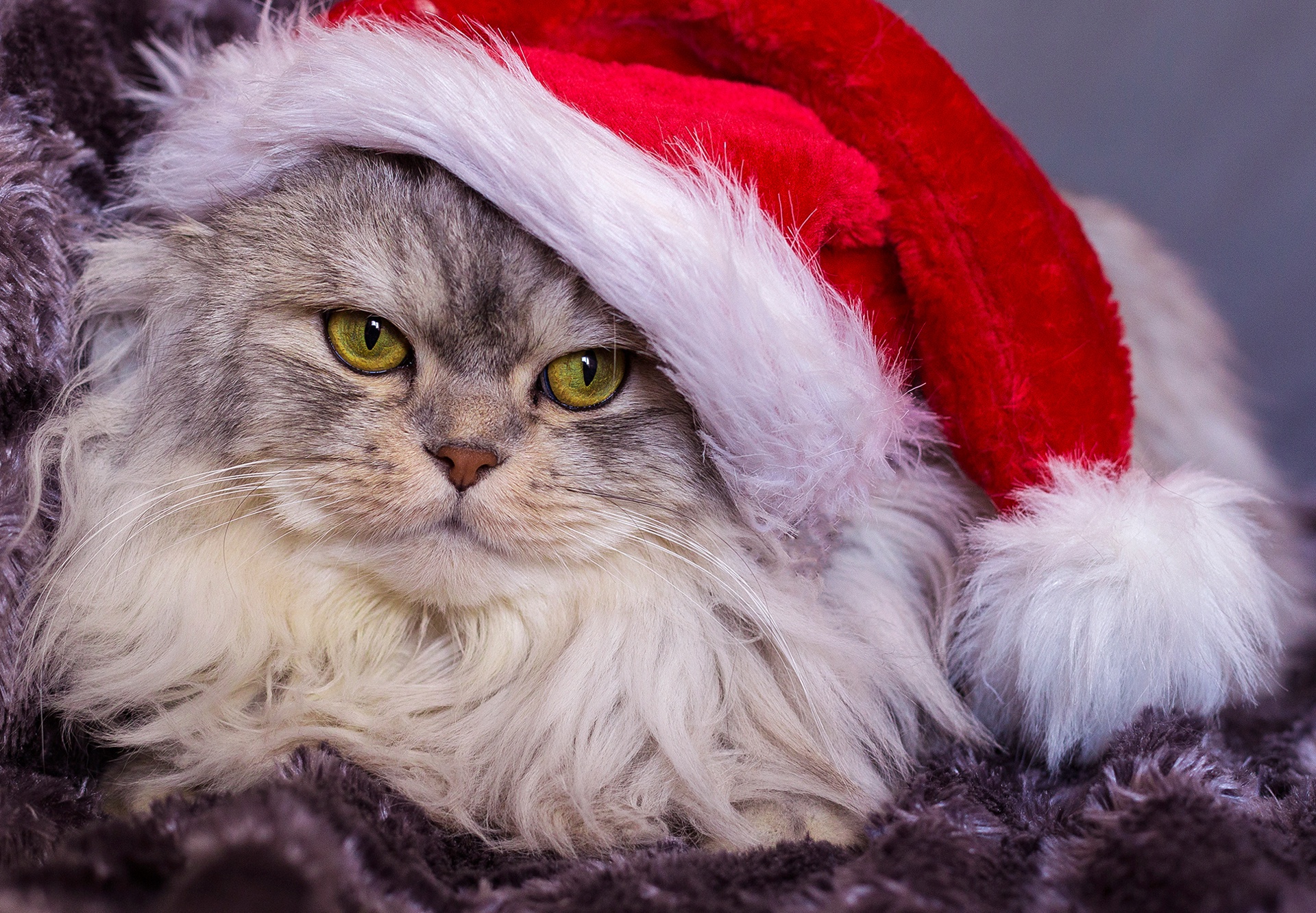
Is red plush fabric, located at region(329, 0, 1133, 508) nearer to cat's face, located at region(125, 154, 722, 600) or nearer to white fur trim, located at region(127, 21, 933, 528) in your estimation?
white fur trim, located at region(127, 21, 933, 528)

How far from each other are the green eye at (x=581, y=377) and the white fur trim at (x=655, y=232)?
8cm

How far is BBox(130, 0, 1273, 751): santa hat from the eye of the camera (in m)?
0.88

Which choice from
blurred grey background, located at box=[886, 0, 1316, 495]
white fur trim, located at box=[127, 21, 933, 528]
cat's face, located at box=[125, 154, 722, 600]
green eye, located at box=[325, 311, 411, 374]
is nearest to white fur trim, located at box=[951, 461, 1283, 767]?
white fur trim, located at box=[127, 21, 933, 528]

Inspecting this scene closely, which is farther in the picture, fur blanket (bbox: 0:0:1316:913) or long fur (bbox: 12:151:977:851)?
long fur (bbox: 12:151:977:851)

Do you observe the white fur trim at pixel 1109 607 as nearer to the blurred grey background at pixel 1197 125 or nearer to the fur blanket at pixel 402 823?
the fur blanket at pixel 402 823

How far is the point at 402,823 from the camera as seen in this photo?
86cm

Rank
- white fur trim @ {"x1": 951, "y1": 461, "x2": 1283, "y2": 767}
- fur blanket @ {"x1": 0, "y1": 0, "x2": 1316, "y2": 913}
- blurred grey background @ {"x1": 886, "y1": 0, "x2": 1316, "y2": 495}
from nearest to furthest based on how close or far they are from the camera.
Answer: fur blanket @ {"x1": 0, "y1": 0, "x2": 1316, "y2": 913} < white fur trim @ {"x1": 951, "y1": 461, "x2": 1283, "y2": 767} < blurred grey background @ {"x1": 886, "y1": 0, "x2": 1316, "y2": 495}

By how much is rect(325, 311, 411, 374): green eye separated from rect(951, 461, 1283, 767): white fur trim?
0.61 m

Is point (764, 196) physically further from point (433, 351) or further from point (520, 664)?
point (520, 664)

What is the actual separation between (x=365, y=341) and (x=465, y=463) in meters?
0.18

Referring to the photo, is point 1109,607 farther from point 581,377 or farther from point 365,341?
point 365,341

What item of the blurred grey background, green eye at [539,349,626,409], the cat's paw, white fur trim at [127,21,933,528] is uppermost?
the blurred grey background

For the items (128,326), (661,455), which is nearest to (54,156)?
(128,326)

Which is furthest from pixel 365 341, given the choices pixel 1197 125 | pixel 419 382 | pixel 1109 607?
pixel 1197 125
